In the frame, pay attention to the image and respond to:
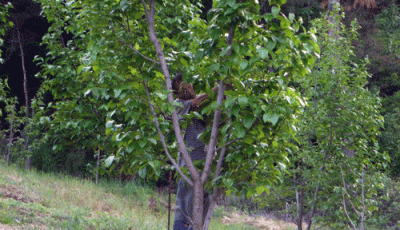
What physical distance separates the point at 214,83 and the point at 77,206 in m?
5.72

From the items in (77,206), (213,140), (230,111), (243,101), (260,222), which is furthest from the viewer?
(260,222)

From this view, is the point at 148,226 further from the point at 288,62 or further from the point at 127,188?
the point at 288,62

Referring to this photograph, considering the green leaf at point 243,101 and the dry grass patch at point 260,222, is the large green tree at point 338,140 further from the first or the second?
the dry grass patch at point 260,222

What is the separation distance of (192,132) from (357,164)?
7.91ft

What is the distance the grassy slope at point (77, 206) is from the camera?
18.0 feet

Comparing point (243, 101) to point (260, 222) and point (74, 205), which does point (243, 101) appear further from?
point (260, 222)

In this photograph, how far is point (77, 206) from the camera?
7324 millimetres

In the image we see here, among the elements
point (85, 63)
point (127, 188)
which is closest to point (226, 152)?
point (85, 63)

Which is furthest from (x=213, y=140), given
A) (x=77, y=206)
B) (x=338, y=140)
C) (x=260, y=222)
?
(x=260, y=222)

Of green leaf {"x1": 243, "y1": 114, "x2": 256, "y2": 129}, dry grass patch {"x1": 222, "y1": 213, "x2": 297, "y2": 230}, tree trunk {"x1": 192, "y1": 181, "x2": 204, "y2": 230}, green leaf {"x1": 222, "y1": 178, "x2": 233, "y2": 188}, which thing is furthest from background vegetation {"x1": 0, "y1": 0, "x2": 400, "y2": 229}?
dry grass patch {"x1": 222, "y1": 213, "x2": 297, "y2": 230}

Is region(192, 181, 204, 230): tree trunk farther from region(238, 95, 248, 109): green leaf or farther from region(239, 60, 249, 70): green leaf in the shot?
region(239, 60, 249, 70): green leaf

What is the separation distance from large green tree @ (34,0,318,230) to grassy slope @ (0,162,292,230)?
3151 mm

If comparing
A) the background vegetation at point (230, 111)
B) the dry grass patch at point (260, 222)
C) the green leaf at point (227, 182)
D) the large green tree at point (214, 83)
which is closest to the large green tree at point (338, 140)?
the background vegetation at point (230, 111)

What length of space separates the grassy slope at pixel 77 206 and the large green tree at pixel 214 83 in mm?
3151
